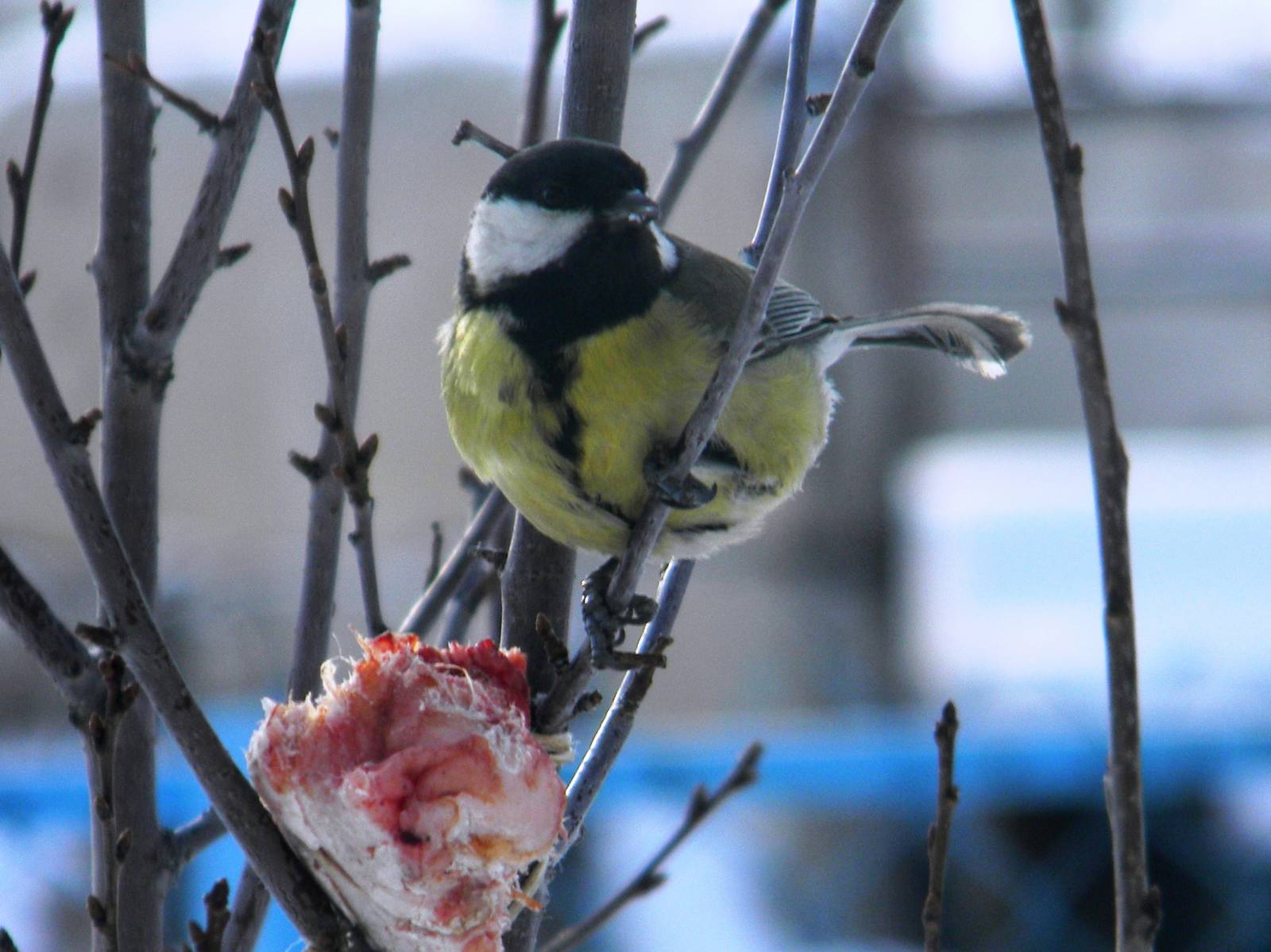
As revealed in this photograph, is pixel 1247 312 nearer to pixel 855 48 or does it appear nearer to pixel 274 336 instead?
pixel 274 336

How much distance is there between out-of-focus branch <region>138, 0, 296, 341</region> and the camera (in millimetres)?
1098

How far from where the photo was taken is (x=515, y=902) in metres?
1.06

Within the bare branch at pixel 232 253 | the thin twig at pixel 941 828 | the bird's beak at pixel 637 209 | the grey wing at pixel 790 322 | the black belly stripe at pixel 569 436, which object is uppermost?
the bare branch at pixel 232 253

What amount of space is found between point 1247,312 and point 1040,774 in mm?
6424

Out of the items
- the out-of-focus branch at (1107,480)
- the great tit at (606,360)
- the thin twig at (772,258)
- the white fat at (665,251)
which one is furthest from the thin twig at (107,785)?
the white fat at (665,251)

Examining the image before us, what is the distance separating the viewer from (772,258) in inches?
38.6

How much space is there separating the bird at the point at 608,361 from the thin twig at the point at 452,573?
0.18 feet

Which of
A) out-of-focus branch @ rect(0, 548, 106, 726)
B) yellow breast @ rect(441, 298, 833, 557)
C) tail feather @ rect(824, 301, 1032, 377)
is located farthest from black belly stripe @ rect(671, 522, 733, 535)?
out-of-focus branch @ rect(0, 548, 106, 726)

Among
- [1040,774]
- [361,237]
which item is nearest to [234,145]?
[361,237]

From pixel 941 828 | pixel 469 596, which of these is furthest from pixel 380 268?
pixel 941 828

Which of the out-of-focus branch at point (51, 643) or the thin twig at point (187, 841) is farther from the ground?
the out-of-focus branch at point (51, 643)

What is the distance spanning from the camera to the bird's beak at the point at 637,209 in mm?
1441

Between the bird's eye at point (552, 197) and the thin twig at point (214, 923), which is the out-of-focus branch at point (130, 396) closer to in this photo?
the thin twig at point (214, 923)

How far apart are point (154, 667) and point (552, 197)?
740 mm
